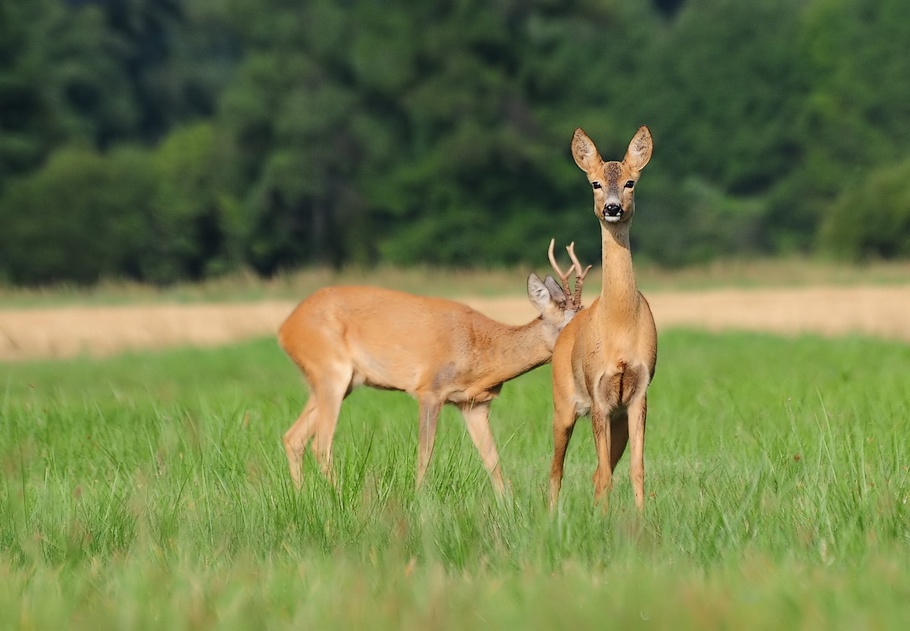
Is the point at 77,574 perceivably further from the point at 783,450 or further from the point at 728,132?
the point at 728,132

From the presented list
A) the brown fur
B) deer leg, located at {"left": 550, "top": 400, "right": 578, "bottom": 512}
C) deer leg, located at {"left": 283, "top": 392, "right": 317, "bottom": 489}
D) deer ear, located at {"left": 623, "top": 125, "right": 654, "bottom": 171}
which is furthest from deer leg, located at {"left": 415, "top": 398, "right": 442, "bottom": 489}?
deer ear, located at {"left": 623, "top": 125, "right": 654, "bottom": 171}

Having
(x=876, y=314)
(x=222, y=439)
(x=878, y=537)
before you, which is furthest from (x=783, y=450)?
(x=876, y=314)

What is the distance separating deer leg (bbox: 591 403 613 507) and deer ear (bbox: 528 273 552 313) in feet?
6.39

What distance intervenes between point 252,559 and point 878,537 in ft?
7.02

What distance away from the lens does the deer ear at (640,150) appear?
280 inches

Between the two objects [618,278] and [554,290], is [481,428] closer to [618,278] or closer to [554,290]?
[554,290]

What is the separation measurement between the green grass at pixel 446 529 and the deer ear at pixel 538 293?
753mm

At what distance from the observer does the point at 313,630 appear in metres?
4.24

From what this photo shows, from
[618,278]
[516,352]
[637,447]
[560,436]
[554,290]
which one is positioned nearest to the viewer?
[637,447]

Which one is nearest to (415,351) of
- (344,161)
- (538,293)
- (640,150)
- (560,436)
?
(538,293)

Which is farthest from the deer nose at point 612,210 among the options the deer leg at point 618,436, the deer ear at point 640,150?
the deer leg at point 618,436

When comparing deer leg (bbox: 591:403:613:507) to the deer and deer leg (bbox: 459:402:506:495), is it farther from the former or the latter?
the deer

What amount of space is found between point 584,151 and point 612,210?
0.58m

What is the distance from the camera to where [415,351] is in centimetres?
934
